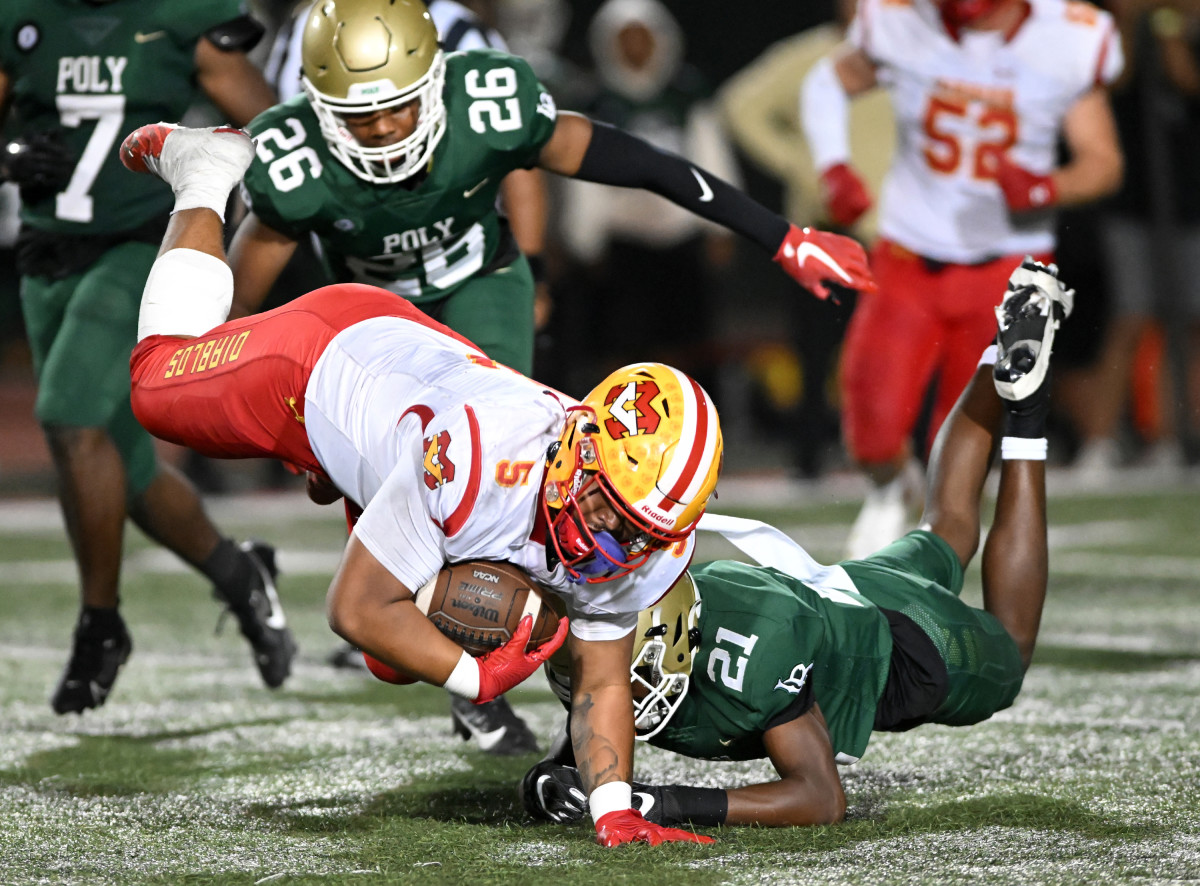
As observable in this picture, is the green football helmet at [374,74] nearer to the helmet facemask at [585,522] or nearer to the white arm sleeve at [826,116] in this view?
the helmet facemask at [585,522]

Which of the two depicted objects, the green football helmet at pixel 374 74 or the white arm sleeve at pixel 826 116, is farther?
the white arm sleeve at pixel 826 116

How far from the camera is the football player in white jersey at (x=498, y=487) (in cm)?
265

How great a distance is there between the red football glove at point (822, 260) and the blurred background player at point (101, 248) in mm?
1371

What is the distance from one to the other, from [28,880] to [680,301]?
7516mm

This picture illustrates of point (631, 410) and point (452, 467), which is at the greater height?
point (631, 410)

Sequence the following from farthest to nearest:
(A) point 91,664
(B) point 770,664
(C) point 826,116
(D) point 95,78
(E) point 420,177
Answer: (C) point 826,116, (D) point 95,78, (A) point 91,664, (E) point 420,177, (B) point 770,664

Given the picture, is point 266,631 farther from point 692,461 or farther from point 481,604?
point 692,461

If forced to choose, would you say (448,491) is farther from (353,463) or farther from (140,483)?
(140,483)

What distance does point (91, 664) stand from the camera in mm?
3893

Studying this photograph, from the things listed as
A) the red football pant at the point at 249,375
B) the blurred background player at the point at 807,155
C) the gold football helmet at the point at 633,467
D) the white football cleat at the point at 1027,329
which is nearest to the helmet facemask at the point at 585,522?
the gold football helmet at the point at 633,467

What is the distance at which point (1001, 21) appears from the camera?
518cm

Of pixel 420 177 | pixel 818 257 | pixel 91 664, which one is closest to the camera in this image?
pixel 420 177

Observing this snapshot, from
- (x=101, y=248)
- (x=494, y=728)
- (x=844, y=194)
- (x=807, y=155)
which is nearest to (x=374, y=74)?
(x=101, y=248)

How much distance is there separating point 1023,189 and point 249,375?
106 inches
